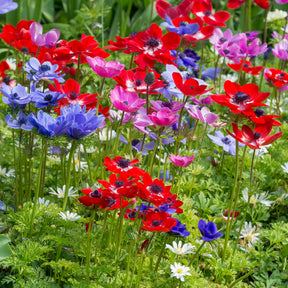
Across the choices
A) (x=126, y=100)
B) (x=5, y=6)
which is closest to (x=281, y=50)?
(x=126, y=100)

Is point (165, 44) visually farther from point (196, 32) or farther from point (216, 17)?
point (216, 17)

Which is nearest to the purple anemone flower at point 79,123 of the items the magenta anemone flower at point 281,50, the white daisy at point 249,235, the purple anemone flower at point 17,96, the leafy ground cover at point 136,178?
the leafy ground cover at point 136,178

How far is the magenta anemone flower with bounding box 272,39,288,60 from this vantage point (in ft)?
7.82

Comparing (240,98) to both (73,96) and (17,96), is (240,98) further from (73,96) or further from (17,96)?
(17,96)

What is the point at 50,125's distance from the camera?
1253 mm

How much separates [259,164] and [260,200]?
27cm

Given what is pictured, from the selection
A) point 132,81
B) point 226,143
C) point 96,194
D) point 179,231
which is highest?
point 132,81

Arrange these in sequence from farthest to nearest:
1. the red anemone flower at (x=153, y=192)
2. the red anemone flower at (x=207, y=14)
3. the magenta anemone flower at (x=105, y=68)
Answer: the red anemone flower at (x=207, y=14)
the magenta anemone flower at (x=105, y=68)
the red anemone flower at (x=153, y=192)

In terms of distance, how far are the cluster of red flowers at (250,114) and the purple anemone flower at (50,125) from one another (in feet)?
1.49

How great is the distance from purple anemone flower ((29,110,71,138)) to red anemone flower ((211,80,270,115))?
0.45 meters

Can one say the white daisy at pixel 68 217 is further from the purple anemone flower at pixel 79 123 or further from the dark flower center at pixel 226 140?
the dark flower center at pixel 226 140

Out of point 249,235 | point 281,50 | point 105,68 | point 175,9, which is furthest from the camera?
point 281,50

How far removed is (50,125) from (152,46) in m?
0.59

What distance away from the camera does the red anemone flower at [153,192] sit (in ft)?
3.90
